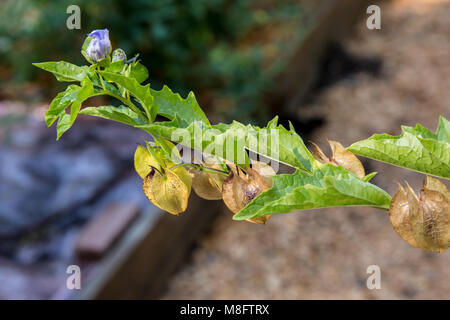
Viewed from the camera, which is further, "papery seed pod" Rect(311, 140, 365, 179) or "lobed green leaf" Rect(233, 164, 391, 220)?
"papery seed pod" Rect(311, 140, 365, 179)

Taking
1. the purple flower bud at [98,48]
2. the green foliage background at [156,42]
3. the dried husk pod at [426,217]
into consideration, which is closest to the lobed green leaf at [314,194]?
the dried husk pod at [426,217]

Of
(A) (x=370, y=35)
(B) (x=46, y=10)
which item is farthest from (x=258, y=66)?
(A) (x=370, y=35)

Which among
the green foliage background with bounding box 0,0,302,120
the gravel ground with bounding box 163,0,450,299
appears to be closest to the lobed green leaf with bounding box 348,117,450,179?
the gravel ground with bounding box 163,0,450,299

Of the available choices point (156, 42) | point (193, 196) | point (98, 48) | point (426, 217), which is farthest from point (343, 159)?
point (156, 42)

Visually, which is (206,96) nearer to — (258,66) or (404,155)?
(258,66)

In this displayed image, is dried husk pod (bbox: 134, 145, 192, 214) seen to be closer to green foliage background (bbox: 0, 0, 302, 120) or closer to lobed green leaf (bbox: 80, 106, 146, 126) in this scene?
lobed green leaf (bbox: 80, 106, 146, 126)
